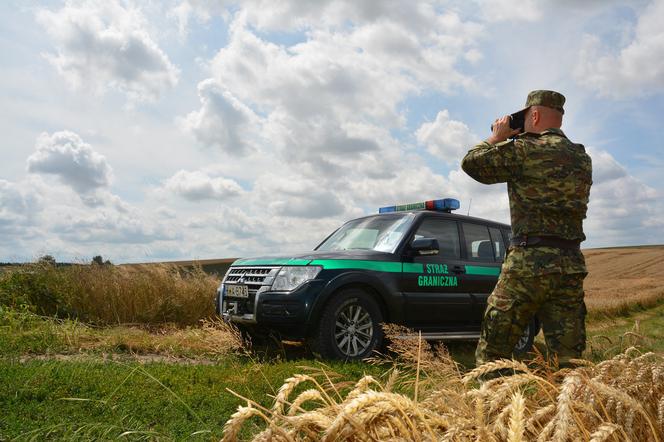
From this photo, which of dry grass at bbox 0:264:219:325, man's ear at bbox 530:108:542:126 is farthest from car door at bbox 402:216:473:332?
dry grass at bbox 0:264:219:325

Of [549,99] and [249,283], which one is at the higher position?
[549,99]

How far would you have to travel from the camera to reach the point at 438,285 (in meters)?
7.13

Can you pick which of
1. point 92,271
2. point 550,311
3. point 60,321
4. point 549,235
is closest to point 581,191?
point 549,235

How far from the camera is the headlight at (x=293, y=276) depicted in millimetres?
6074

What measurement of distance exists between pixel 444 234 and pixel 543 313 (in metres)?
3.63

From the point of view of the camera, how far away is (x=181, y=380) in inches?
190

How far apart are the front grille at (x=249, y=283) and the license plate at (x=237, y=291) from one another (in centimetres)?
4

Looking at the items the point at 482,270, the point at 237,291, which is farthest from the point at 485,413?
the point at 482,270

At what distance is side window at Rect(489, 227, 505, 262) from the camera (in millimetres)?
8094

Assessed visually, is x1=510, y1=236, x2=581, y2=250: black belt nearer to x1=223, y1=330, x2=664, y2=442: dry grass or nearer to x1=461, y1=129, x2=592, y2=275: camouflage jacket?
x1=461, y1=129, x2=592, y2=275: camouflage jacket

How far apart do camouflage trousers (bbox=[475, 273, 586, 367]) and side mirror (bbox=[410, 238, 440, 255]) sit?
2474mm

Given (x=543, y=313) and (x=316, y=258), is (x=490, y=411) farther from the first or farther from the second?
(x=316, y=258)

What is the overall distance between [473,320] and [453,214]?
1.39m

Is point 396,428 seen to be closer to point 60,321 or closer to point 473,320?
point 473,320
